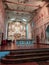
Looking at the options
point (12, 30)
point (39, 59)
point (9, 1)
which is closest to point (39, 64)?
point (39, 59)

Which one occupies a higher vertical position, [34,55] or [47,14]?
[47,14]

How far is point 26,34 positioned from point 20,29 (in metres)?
1.93

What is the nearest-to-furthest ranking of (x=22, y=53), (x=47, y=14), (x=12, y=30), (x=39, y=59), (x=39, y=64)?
(x=39, y=64) < (x=39, y=59) < (x=22, y=53) < (x=47, y=14) < (x=12, y=30)

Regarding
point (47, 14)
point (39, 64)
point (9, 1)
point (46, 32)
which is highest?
point (9, 1)

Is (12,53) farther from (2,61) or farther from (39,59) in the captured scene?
(39,59)

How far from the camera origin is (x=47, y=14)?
1489 cm

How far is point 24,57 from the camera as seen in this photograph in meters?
5.00

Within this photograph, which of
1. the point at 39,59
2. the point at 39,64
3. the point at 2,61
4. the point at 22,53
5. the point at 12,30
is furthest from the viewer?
the point at 12,30

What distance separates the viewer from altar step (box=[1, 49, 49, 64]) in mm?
4530

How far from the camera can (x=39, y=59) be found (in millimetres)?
4941

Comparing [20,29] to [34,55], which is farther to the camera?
[20,29]

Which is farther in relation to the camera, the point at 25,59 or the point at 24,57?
the point at 24,57

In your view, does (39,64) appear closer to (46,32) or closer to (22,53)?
(22,53)

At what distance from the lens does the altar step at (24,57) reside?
178 inches
